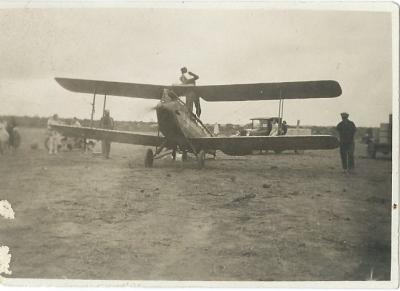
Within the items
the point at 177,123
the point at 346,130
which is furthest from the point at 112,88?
the point at 346,130

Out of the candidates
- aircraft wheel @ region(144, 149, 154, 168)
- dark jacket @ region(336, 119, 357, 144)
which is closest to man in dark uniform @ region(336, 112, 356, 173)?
dark jacket @ region(336, 119, 357, 144)

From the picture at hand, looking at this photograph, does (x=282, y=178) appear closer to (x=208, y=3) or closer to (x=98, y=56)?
(x=208, y=3)

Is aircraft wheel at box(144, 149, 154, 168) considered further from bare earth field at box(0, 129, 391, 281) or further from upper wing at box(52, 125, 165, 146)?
bare earth field at box(0, 129, 391, 281)

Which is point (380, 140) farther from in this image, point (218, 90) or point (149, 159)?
point (149, 159)

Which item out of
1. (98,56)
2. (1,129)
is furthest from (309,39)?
(1,129)

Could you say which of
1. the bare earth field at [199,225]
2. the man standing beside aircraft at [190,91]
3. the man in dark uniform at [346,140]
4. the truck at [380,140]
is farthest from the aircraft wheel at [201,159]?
the truck at [380,140]

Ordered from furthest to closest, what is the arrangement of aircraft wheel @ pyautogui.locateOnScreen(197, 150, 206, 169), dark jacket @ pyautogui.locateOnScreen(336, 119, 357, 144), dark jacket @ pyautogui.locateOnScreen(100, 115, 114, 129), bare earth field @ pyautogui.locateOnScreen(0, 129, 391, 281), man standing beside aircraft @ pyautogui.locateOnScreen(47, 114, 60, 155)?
aircraft wheel @ pyautogui.locateOnScreen(197, 150, 206, 169) < dark jacket @ pyautogui.locateOnScreen(100, 115, 114, 129) < man standing beside aircraft @ pyautogui.locateOnScreen(47, 114, 60, 155) < dark jacket @ pyautogui.locateOnScreen(336, 119, 357, 144) < bare earth field @ pyautogui.locateOnScreen(0, 129, 391, 281)
